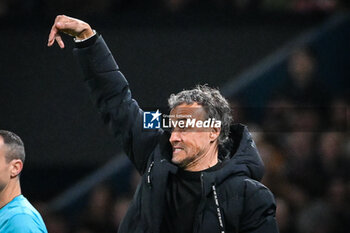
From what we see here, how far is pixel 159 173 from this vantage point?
289cm

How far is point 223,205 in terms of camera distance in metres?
2.88

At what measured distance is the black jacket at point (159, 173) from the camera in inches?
112

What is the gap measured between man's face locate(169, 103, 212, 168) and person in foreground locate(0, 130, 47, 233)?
1.89 feet

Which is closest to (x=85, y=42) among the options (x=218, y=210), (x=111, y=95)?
(x=111, y=95)

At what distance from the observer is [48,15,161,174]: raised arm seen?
300 centimetres

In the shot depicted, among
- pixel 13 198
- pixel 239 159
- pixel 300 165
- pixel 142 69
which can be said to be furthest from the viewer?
pixel 142 69

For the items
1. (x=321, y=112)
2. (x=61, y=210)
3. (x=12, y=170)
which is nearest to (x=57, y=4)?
(x=61, y=210)


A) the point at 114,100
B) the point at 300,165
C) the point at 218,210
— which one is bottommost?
the point at 300,165

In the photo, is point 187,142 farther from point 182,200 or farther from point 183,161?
point 182,200

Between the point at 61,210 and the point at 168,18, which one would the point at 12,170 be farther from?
the point at 168,18

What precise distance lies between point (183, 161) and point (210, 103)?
0.29m

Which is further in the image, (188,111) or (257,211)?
(188,111)

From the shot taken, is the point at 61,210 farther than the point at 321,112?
Yes

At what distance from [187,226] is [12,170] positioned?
2.30ft
